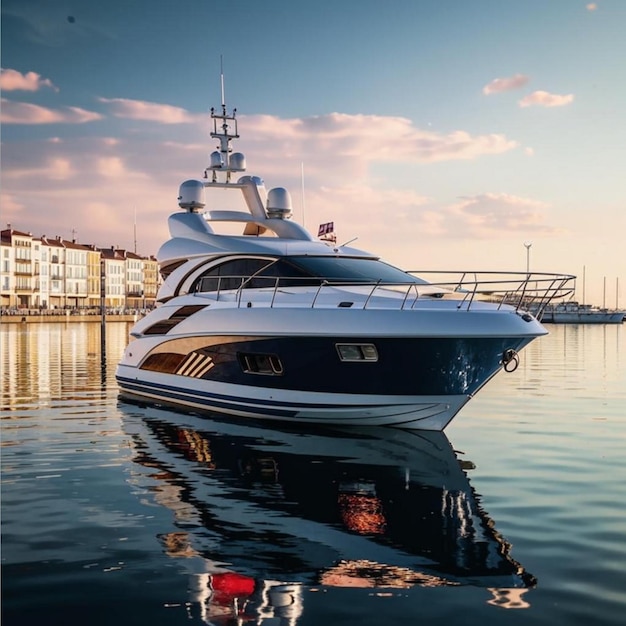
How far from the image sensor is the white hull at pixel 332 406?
12594 millimetres

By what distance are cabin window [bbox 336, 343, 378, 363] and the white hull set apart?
0.67m

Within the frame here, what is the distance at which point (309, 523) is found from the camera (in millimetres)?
7867

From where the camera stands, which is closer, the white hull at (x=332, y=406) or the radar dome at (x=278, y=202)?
the white hull at (x=332, y=406)

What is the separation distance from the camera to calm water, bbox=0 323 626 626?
571cm

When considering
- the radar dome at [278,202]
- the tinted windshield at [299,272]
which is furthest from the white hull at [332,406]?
the radar dome at [278,202]

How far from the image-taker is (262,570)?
253 inches

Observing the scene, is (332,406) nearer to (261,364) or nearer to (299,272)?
(261,364)

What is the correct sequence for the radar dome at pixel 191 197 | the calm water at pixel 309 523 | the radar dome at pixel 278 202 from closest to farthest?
the calm water at pixel 309 523 → the radar dome at pixel 191 197 → the radar dome at pixel 278 202

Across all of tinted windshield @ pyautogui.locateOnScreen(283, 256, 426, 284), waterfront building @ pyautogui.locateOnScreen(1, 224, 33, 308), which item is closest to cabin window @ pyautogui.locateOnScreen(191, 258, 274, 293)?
tinted windshield @ pyautogui.locateOnScreen(283, 256, 426, 284)

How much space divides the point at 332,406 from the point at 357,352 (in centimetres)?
116

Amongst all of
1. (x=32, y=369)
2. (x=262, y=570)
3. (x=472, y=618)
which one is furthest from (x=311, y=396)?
(x=32, y=369)

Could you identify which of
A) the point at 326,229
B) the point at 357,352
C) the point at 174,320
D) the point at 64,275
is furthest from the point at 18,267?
the point at 357,352

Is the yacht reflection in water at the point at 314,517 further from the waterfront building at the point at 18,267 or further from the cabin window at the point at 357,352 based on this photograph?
the waterfront building at the point at 18,267

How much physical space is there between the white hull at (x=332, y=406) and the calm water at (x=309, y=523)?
29 cm
